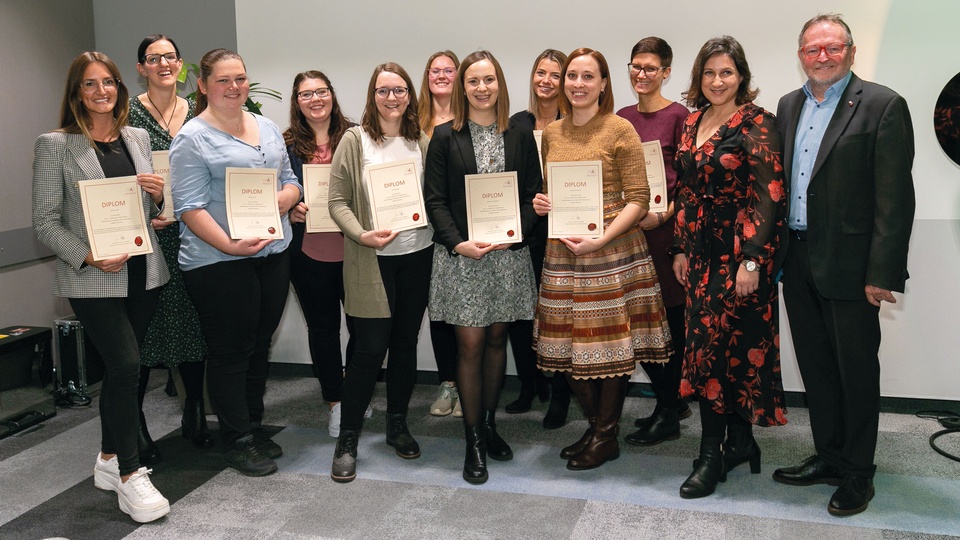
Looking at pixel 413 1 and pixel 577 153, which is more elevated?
pixel 413 1

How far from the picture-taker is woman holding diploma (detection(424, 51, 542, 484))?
3049mm

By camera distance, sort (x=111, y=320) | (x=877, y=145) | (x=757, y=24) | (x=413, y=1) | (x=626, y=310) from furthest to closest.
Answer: (x=413, y=1) < (x=757, y=24) < (x=626, y=310) < (x=111, y=320) < (x=877, y=145)

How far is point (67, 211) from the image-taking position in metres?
2.94

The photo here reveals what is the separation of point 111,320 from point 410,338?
1137 millimetres

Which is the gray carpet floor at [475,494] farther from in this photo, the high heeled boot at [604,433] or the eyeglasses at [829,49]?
the eyeglasses at [829,49]

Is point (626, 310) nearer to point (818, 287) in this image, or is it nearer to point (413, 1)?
point (818, 287)

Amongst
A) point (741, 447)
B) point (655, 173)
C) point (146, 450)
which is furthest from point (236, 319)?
point (741, 447)

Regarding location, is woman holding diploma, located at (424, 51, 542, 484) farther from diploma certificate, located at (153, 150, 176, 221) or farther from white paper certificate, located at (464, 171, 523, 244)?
diploma certificate, located at (153, 150, 176, 221)

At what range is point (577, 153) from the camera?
307 centimetres

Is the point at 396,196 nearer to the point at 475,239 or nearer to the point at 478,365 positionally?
the point at 475,239

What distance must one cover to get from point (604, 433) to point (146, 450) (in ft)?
6.43

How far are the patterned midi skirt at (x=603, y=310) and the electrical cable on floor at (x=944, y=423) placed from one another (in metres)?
1.33

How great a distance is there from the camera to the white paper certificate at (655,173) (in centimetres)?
331

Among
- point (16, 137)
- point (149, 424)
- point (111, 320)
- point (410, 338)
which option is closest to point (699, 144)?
point (410, 338)
